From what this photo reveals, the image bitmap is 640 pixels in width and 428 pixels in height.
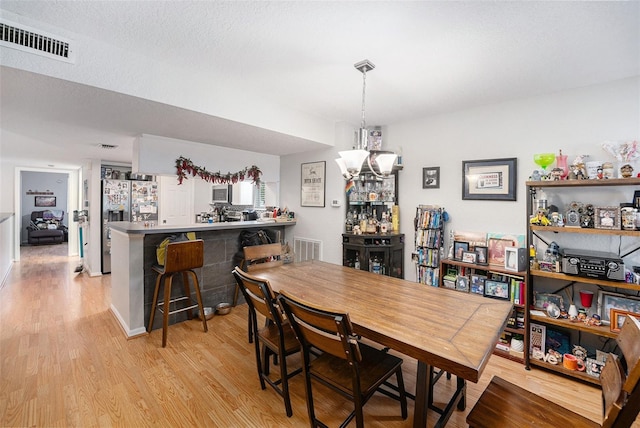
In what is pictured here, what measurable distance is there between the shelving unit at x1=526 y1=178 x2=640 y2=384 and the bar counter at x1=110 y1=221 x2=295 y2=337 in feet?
9.98

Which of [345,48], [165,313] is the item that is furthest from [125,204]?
[345,48]

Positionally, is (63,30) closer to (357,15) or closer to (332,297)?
(357,15)

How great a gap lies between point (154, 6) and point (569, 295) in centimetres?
377

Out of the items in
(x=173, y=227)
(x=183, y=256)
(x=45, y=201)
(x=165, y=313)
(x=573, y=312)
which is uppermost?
(x=45, y=201)

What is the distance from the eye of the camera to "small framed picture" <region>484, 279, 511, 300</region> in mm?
2574

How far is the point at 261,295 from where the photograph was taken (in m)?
1.70

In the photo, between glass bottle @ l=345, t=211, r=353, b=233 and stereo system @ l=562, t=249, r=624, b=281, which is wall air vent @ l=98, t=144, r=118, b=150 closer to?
glass bottle @ l=345, t=211, r=353, b=233

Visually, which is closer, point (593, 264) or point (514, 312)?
point (593, 264)

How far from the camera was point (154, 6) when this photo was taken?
5.10 ft

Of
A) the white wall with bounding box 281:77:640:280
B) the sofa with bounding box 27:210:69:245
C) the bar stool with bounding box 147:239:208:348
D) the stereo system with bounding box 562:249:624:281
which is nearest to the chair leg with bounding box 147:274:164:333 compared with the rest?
the bar stool with bounding box 147:239:208:348

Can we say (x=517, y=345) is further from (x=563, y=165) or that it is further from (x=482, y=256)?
(x=563, y=165)

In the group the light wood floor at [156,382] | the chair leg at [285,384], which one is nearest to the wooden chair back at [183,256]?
the light wood floor at [156,382]

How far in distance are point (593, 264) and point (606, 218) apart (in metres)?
0.37

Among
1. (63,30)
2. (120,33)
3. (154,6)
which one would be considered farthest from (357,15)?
(63,30)
